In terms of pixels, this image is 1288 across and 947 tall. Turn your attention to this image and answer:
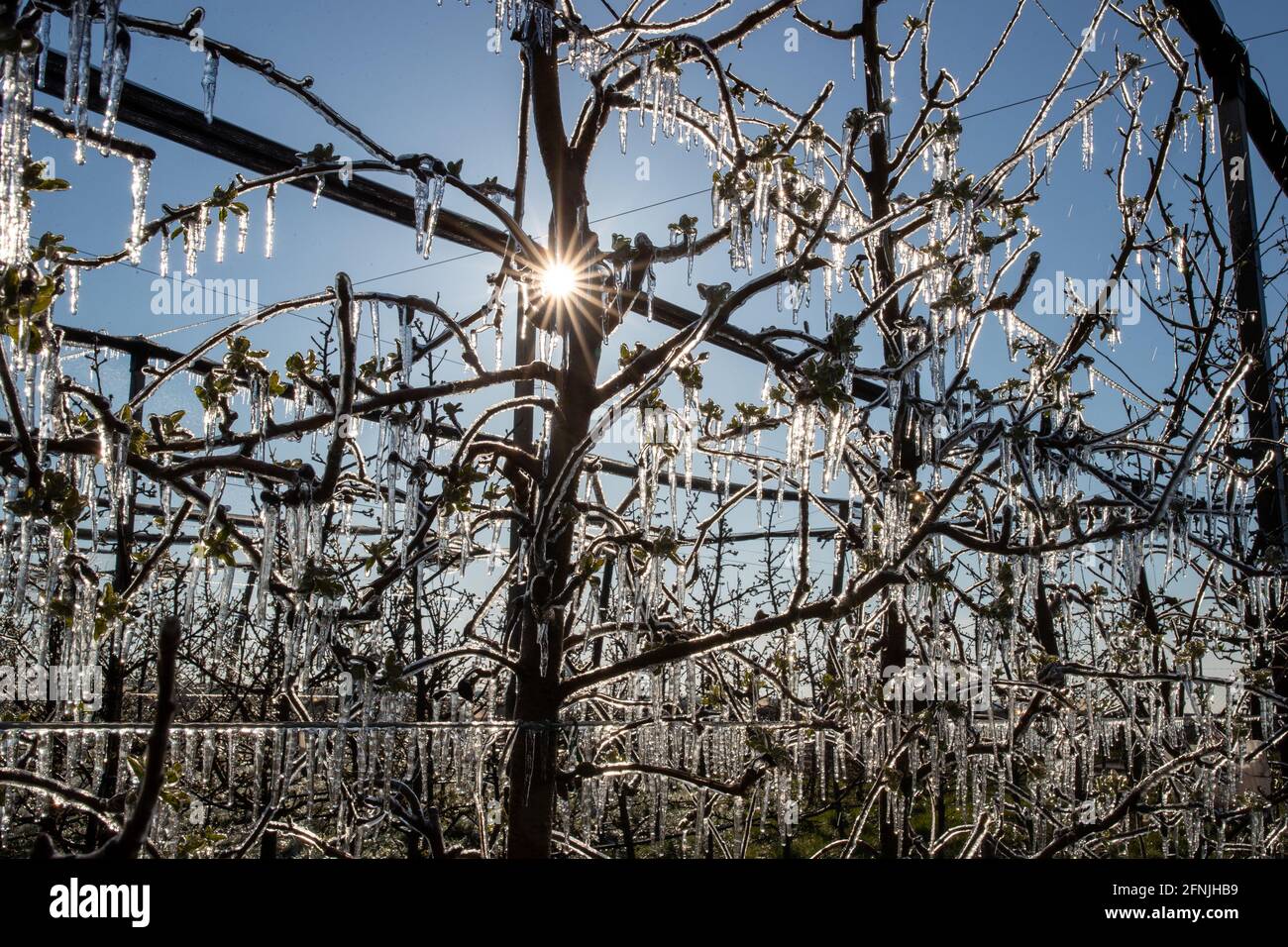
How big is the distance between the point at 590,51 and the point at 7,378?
186 cm

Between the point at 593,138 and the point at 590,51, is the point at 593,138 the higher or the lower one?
the lower one

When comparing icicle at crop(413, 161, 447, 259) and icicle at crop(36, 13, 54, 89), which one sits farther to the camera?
icicle at crop(413, 161, 447, 259)

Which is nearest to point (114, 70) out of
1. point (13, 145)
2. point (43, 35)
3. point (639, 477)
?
point (43, 35)

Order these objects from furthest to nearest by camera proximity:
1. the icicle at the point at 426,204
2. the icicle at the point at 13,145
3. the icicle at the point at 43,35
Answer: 1. the icicle at the point at 426,204
2. the icicle at the point at 43,35
3. the icicle at the point at 13,145

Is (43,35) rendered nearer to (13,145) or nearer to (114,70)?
(114,70)

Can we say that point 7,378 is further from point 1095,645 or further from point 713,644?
point 1095,645

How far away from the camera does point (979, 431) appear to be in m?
2.83

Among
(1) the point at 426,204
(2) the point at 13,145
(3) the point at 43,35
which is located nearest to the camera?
(2) the point at 13,145

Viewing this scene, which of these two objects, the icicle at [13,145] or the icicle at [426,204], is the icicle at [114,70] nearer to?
the icicle at [13,145]

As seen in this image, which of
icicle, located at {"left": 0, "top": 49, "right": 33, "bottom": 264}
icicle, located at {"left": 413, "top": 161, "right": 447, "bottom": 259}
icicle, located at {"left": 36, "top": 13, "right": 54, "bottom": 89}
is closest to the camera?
icicle, located at {"left": 0, "top": 49, "right": 33, "bottom": 264}

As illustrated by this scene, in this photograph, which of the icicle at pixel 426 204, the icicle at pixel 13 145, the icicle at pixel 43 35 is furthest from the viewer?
the icicle at pixel 426 204

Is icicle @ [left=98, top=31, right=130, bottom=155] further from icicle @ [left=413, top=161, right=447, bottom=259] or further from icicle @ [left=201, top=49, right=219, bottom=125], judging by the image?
icicle @ [left=413, top=161, right=447, bottom=259]
